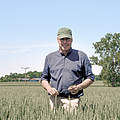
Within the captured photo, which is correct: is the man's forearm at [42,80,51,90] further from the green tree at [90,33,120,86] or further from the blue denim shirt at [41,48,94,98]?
the green tree at [90,33,120,86]

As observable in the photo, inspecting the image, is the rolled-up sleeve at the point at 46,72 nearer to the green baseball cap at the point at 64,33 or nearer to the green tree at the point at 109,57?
the green baseball cap at the point at 64,33

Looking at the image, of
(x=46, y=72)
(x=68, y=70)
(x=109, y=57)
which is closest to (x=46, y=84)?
(x=46, y=72)

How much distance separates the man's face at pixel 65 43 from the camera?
11.4ft

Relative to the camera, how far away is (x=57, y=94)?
348cm

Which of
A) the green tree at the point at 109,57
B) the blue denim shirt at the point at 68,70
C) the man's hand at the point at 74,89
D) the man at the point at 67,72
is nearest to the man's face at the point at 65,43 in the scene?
the man at the point at 67,72

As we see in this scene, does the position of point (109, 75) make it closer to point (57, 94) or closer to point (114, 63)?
point (114, 63)

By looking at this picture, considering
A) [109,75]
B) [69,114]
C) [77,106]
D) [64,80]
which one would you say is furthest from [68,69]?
[109,75]

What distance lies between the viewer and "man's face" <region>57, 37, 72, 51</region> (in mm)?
3479

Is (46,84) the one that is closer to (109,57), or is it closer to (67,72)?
(67,72)

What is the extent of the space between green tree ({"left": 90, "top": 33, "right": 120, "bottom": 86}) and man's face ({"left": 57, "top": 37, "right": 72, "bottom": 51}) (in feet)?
134

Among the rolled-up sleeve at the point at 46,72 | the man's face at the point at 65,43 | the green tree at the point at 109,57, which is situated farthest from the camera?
the green tree at the point at 109,57

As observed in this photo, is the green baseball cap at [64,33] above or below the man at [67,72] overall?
above

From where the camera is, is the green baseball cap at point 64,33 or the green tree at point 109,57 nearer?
the green baseball cap at point 64,33

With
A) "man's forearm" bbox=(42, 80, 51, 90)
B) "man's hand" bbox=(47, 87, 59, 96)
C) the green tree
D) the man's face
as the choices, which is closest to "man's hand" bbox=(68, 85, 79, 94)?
"man's hand" bbox=(47, 87, 59, 96)
